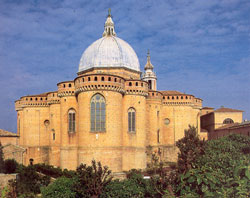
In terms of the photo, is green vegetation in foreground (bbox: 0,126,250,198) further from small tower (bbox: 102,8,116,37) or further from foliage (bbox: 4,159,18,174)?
small tower (bbox: 102,8,116,37)

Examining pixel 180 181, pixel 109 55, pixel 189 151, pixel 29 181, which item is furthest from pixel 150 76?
pixel 180 181

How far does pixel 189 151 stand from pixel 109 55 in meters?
21.3

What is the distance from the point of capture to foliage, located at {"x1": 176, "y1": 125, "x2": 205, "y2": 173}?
19750mm

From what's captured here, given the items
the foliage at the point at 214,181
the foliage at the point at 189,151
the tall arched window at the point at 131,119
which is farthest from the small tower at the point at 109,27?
the foliage at the point at 214,181

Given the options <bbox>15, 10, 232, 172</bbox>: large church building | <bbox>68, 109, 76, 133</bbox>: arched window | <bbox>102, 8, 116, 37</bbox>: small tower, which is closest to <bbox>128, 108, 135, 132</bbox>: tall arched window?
<bbox>15, 10, 232, 172</bbox>: large church building

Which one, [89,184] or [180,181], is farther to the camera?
[89,184]

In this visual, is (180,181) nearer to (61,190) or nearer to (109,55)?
(61,190)

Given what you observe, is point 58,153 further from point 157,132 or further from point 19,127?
point 157,132

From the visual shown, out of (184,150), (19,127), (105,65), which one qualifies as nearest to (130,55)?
(105,65)

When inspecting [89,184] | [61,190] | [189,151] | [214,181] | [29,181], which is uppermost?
[189,151]

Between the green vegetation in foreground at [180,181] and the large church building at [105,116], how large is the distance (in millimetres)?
6226

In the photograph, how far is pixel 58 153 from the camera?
38625 millimetres

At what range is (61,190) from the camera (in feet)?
73.1

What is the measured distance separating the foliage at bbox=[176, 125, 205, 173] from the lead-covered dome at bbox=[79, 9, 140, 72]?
59.0 feet
